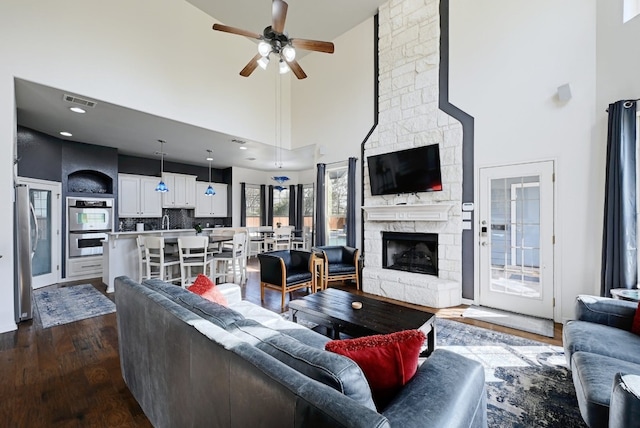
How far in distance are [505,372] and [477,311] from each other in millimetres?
1552

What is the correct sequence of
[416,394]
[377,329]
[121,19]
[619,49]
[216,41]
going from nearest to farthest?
[416,394] → [377,329] → [619,49] → [121,19] → [216,41]

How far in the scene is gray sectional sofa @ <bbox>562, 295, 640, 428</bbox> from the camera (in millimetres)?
1031

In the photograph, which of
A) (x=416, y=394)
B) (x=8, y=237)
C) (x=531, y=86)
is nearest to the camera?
(x=416, y=394)

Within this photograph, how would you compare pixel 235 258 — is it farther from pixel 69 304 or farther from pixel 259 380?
pixel 259 380

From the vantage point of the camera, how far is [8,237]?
10.3ft

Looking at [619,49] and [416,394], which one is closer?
[416,394]

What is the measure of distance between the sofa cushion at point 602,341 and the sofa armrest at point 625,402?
2.86 feet

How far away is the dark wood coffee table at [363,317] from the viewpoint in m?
2.21

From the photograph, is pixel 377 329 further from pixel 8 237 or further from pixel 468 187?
pixel 8 237

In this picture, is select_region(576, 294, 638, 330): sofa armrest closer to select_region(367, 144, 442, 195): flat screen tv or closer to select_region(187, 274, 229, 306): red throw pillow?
select_region(367, 144, 442, 195): flat screen tv

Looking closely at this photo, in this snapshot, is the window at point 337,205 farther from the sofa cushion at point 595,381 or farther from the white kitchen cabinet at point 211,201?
the sofa cushion at point 595,381

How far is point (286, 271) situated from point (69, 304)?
3253mm

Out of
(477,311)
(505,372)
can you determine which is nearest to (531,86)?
(477,311)

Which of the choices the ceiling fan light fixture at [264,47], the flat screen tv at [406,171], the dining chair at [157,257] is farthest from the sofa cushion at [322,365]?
the dining chair at [157,257]
